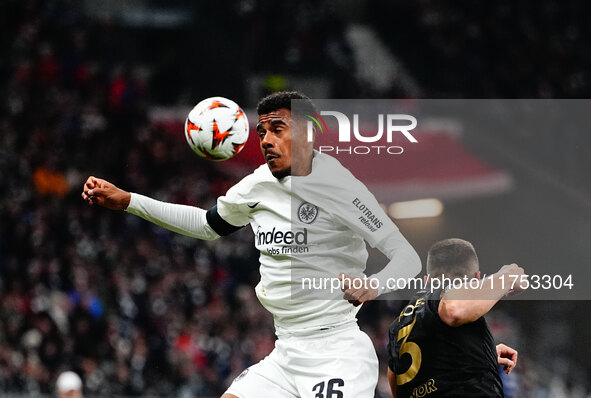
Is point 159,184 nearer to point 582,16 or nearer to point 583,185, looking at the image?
point 583,185

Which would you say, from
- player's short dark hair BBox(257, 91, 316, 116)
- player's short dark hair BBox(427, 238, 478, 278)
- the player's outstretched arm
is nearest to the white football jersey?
player's short dark hair BBox(427, 238, 478, 278)

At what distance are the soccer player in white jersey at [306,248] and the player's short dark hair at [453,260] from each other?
0.23m

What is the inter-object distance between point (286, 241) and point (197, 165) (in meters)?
14.1

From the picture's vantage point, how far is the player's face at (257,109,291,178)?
18.5ft

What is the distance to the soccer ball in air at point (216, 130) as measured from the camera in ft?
19.4

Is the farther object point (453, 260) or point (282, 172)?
point (282, 172)

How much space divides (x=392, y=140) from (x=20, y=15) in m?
16.6

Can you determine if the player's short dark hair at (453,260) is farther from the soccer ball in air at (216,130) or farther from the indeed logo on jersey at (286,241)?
the soccer ball in air at (216,130)

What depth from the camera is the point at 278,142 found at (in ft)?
18.5

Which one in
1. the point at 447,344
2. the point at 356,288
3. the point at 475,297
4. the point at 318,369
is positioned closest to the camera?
the point at 475,297

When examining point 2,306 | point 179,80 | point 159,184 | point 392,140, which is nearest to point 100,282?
point 2,306

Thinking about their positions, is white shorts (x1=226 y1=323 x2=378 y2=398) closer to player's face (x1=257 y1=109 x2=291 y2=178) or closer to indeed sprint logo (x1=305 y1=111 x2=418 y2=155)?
player's face (x1=257 y1=109 x2=291 y2=178)

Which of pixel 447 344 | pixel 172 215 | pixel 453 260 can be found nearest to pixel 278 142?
pixel 172 215

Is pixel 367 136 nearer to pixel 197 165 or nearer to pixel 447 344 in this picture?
pixel 447 344
